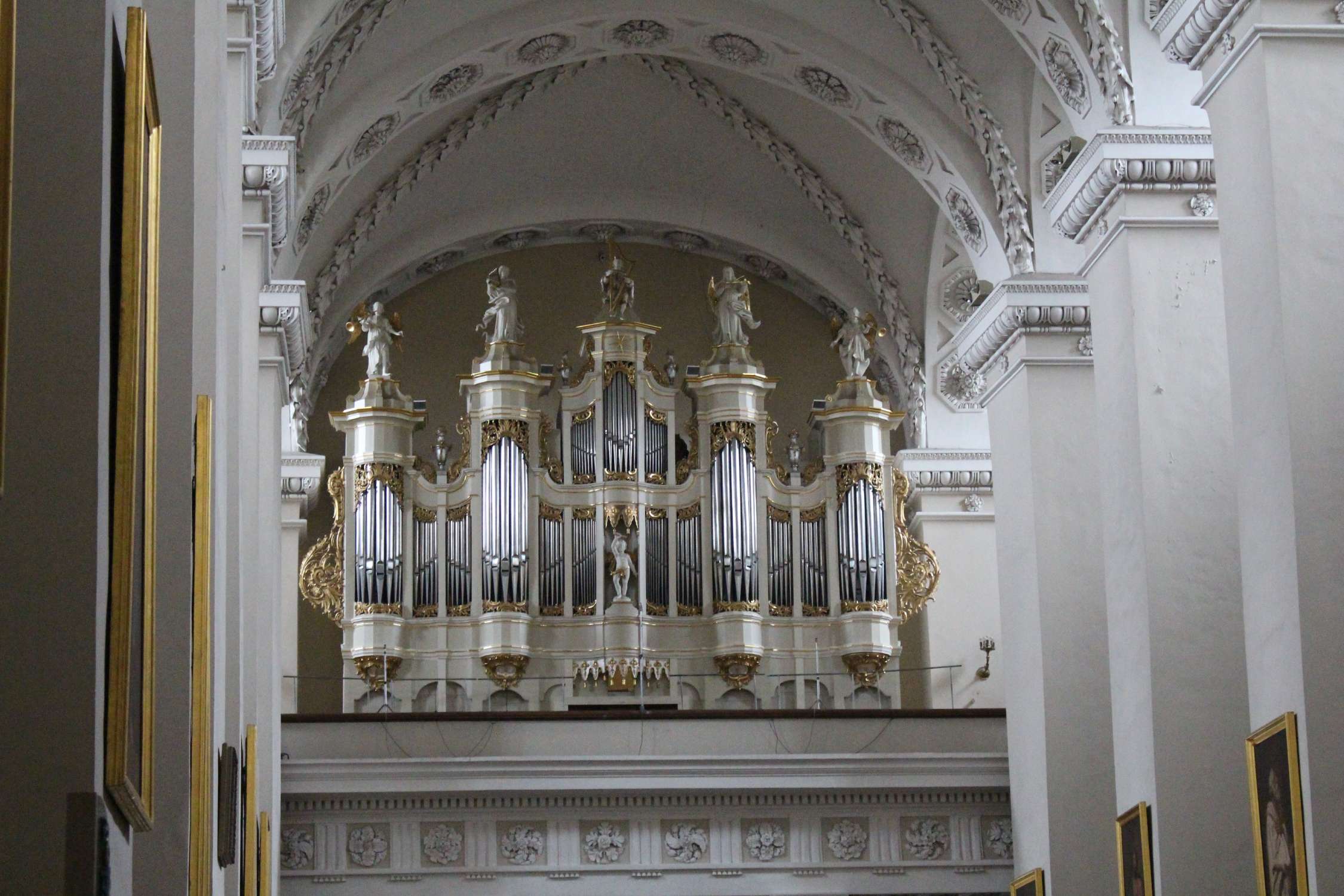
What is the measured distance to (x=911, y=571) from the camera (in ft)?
61.0

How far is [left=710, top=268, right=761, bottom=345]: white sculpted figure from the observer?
19453 millimetres

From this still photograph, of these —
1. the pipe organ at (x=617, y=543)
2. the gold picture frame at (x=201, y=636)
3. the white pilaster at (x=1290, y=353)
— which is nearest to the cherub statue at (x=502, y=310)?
the pipe organ at (x=617, y=543)

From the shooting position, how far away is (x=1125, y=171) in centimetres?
1304

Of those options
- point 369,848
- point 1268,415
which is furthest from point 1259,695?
point 369,848

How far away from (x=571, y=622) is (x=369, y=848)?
9.76 ft

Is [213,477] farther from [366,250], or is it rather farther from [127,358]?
[366,250]

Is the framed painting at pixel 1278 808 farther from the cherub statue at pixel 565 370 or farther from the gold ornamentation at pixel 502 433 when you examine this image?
the cherub statue at pixel 565 370

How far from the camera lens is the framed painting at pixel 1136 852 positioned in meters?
12.3

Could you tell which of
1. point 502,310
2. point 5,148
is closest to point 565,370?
point 502,310

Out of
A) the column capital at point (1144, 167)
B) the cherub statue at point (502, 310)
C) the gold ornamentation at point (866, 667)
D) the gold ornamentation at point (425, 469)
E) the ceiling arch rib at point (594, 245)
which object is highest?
the ceiling arch rib at point (594, 245)

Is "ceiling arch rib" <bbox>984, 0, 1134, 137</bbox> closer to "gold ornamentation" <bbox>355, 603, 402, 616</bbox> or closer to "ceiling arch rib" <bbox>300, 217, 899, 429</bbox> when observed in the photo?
"ceiling arch rib" <bbox>300, 217, 899, 429</bbox>

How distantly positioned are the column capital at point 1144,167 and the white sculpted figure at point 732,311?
247 inches

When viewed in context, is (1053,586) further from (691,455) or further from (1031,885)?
(691,455)

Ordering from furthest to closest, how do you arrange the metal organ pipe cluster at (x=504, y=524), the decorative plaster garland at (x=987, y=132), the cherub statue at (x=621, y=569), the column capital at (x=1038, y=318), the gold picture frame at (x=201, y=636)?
the cherub statue at (x=621, y=569)
the metal organ pipe cluster at (x=504, y=524)
the decorative plaster garland at (x=987, y=132)
the column capital at (x=1038, y=318)
the gold picture frame at (x=201, y=636)
